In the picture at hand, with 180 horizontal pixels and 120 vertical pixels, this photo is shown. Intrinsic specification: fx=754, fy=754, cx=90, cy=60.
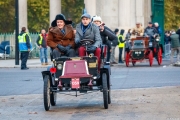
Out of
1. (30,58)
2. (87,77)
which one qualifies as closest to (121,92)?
(87,77)

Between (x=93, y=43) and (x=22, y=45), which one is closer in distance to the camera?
(x=93, y=43)

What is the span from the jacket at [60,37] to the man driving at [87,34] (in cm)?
18

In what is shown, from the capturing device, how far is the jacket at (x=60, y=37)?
1528 cm

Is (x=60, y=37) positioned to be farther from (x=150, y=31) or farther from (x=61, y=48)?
(x=150, y=31)

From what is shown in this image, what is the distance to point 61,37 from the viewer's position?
1533 centimetres

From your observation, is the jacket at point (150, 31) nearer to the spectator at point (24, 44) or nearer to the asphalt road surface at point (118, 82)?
the spectator at point (24, 44)

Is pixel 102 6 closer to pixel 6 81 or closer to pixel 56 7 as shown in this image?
pixel 56 7

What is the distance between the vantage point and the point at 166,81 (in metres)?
23.0

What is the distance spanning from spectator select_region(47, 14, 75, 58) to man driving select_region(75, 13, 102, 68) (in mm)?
183

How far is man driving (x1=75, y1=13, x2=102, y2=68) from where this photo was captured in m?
15.1

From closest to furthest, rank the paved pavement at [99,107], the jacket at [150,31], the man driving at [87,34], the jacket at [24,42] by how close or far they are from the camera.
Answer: the paved pavement at [99,107] → the man driving at [87,34] → the jacket at [24,42] → the jacket at [150,31]

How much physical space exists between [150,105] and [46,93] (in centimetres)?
225

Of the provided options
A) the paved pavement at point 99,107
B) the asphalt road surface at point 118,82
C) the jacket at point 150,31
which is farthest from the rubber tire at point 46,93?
the jacket at point 150,31

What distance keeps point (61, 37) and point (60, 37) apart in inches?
0.8
